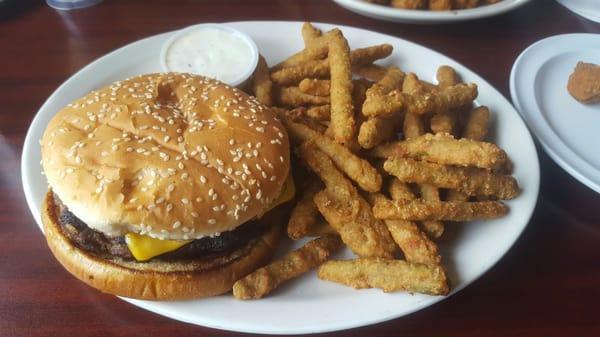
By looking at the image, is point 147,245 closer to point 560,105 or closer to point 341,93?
point 341,93

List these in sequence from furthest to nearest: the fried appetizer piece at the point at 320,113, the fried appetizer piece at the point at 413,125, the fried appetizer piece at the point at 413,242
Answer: the fried appetizer piece at the point at 320,113 < the fried appetizer piece at the point at 413,125 < the fried appetizer piece at the point at 413,242

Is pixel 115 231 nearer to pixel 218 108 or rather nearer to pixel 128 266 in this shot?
pixel 128 266

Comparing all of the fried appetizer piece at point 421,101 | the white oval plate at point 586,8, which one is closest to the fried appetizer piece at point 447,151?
the fried appetizer piece at point 421,101

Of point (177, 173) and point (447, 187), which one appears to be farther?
point (447, 187)

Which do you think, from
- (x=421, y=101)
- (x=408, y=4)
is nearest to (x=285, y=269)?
(x=421, y=101)

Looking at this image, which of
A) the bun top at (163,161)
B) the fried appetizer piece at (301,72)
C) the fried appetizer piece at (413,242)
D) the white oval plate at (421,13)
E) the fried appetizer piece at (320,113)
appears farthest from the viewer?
the white oval plate at (421,13)

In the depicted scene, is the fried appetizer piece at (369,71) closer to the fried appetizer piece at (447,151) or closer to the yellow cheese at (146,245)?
the fried appetizer piece at (447,151)

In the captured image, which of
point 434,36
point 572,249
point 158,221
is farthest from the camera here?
point 434,36

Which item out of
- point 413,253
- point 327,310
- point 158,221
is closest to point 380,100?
point 413,253
